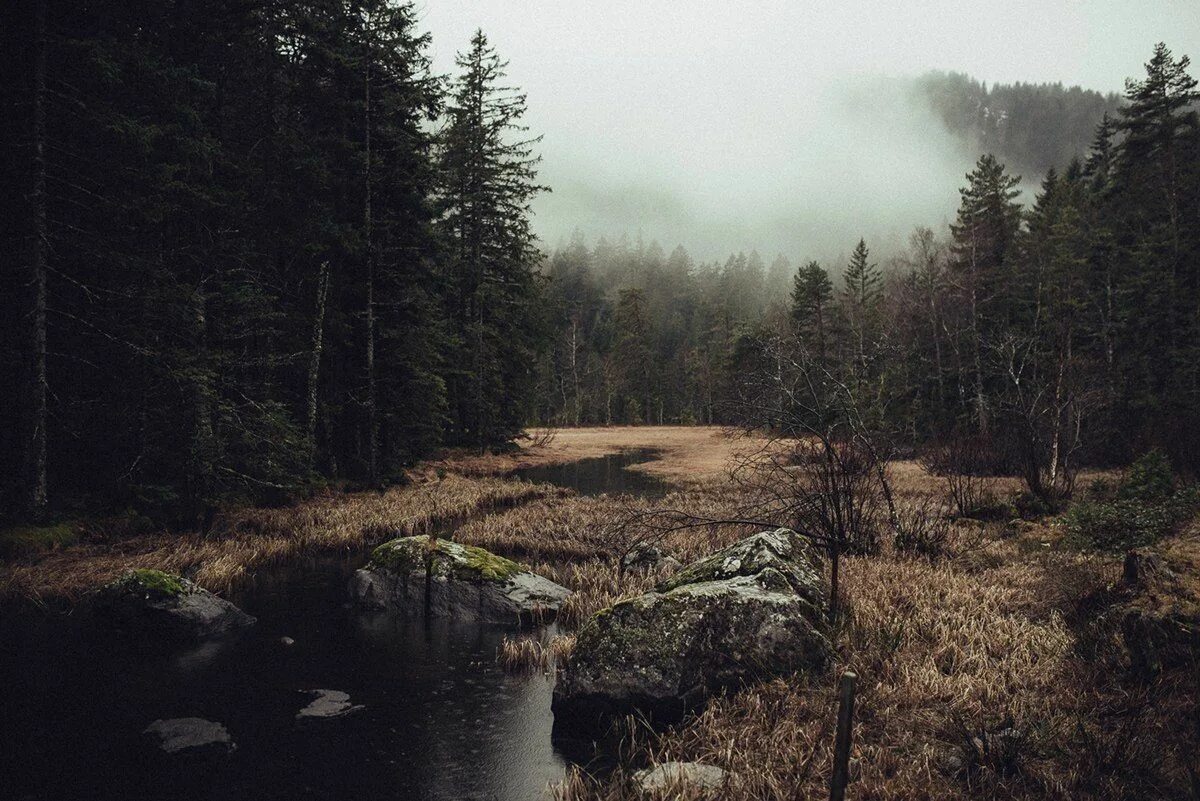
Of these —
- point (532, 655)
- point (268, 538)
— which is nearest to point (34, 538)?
point (268, 538)

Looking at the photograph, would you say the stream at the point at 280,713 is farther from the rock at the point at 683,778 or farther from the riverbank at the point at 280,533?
the riverbank at the point at 280,533

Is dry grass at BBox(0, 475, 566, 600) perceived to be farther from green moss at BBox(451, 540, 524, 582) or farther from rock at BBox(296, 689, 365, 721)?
rock at BBox(296, 689, 365, 721)

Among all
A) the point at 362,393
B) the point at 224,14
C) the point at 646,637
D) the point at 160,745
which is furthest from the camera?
the point at 362,393

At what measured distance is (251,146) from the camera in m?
17.2

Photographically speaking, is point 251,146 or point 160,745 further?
point 251,146

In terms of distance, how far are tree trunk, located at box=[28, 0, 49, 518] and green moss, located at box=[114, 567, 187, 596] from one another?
13.3 ft

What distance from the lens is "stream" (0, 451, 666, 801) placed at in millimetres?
5367

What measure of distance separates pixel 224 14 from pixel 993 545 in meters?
22.1

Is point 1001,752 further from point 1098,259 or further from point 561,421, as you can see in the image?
point 561,421

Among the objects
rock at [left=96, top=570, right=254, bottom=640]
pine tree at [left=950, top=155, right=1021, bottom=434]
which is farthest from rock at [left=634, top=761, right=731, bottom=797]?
pine tree at [left=950, top=155, right=1021, bottom=434]

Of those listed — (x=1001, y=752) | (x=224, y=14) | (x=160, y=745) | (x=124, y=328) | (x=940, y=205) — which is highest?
(x=940, y=205)

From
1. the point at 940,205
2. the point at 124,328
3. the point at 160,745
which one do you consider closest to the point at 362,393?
the point at 124,328

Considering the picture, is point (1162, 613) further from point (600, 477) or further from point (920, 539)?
point (600, 477)

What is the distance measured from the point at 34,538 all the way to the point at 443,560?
7.66m
